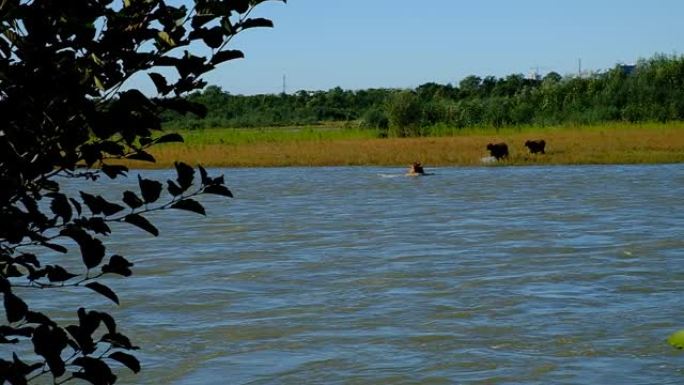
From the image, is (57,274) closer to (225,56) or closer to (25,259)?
(25,259)

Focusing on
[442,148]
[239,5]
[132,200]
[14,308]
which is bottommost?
[442,148]

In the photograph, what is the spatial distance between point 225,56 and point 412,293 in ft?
25.8

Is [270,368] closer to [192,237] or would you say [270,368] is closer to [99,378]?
[99,378]

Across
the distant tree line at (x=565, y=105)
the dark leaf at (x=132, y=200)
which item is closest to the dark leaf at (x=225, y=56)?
the dark leaf at (x=132, y=200)

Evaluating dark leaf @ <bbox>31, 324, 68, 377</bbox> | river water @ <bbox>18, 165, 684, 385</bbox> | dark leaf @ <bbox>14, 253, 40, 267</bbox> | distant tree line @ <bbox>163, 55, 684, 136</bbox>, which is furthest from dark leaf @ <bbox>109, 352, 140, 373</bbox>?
distant tree line @ <bbox>163, 55, 684, 136</bbox>

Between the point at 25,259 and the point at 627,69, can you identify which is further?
the point at 627,69

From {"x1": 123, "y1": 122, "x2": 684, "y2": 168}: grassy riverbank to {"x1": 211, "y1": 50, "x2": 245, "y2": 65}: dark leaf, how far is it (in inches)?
1125

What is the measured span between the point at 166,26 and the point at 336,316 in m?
6.79

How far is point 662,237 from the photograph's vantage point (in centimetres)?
1451

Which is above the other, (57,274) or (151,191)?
(151,191)

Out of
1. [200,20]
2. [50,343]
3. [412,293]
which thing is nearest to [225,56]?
[200,20]

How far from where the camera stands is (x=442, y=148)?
35062mm

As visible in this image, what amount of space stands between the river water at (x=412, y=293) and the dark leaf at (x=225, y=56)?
4.72m

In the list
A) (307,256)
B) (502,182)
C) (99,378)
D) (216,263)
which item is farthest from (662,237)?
(99,378)
